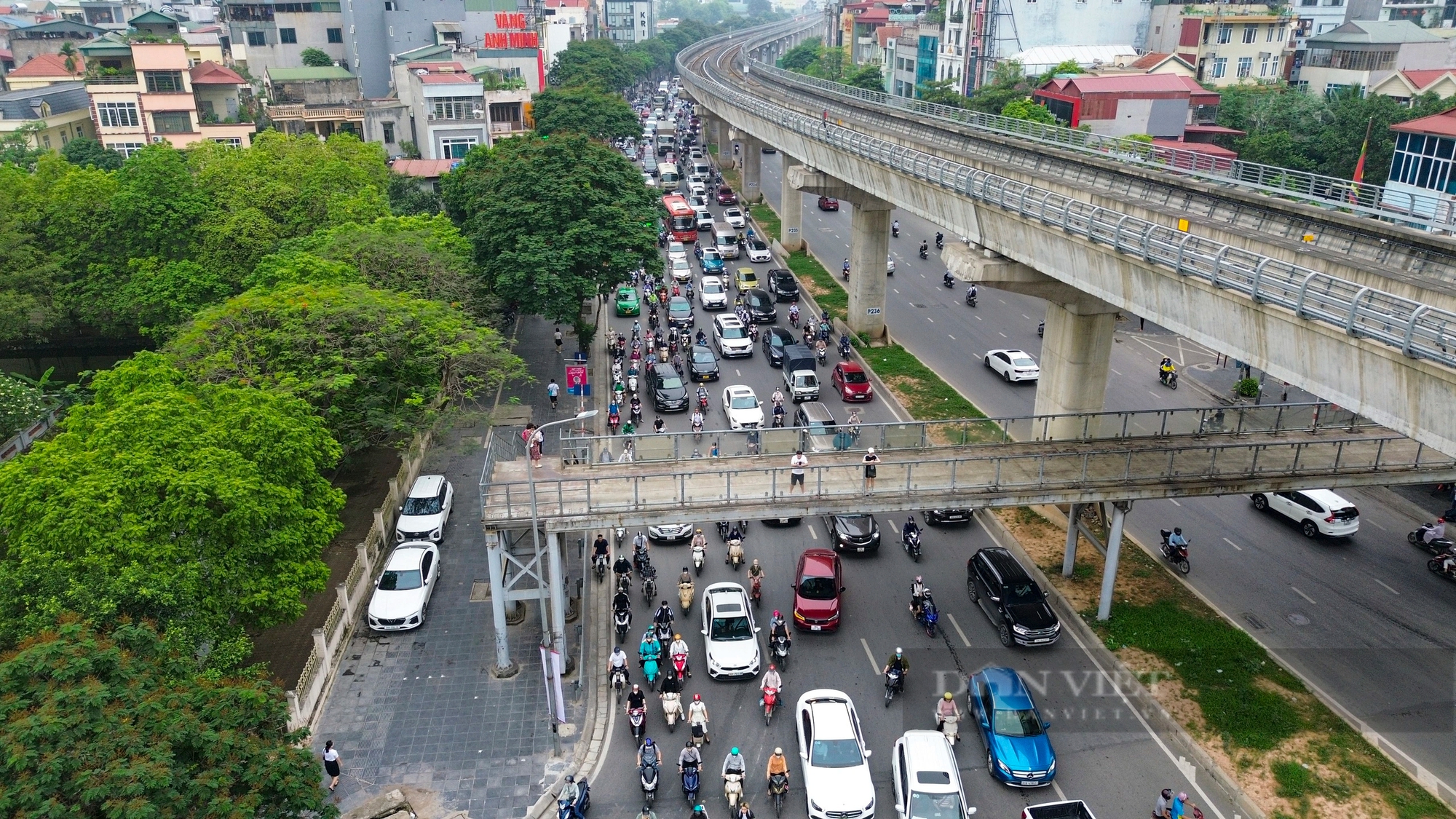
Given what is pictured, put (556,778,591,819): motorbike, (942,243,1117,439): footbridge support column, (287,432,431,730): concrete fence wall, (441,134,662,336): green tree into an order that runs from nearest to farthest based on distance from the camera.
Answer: (556,778,591,819): motorbike < (287,432,431,730): concrete fence wall < (942,243,1117,439): footbridge support column < (441,134,662,336): green tree

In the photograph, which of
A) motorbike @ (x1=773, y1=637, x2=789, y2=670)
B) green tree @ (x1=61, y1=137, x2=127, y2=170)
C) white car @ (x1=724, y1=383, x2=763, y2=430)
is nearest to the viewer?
motorbike @ (x1=773, y1=637, x2=789, y2=670)

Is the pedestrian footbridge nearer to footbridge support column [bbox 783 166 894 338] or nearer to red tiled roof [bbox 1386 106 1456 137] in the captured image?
footbridge support column [bbox 783 166 894 338]

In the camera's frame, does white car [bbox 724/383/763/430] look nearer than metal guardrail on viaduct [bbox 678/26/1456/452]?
No

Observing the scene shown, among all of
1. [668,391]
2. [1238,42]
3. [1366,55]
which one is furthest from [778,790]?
[1238,42]

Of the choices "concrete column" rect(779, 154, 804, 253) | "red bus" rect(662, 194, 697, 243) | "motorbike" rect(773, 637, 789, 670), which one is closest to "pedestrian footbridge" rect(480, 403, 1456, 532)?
"motorbike" rect(773, 637, 789, 670)

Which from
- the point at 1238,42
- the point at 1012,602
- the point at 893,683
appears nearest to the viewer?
the point at 893,683

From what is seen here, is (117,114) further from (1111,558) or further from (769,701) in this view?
(1111,558)

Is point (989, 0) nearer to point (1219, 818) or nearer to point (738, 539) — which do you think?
point (738, 539)
